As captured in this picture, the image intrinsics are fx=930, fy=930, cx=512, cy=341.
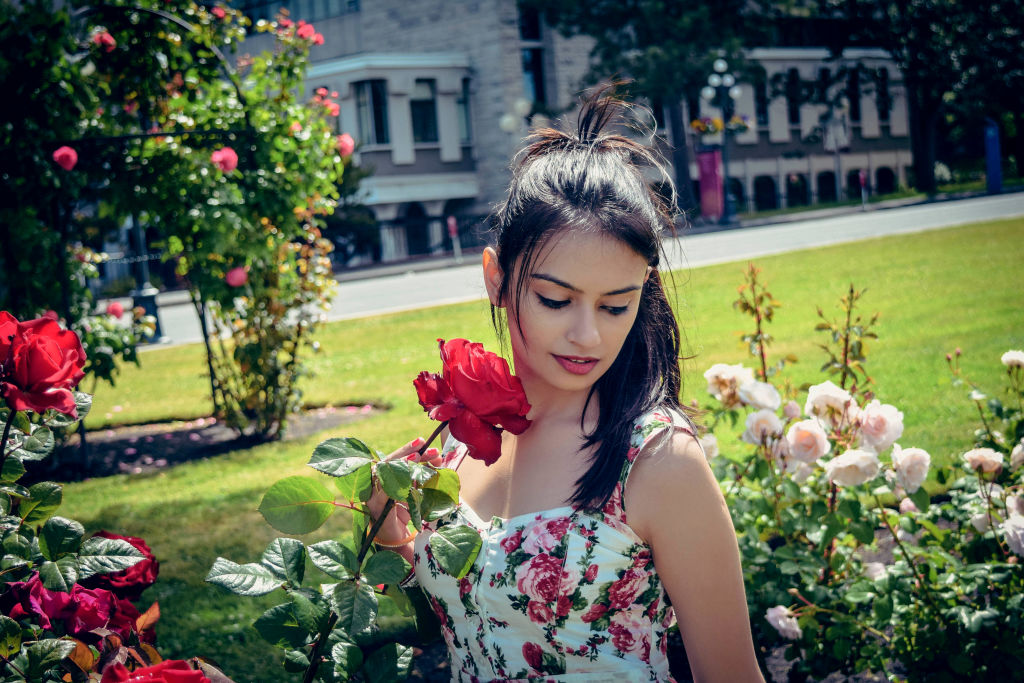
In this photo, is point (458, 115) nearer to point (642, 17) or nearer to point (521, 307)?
point (642, 17)

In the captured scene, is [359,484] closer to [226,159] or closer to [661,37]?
[226,159]

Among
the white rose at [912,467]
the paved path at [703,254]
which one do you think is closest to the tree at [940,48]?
the paved path at [703,254]

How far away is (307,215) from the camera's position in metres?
6.97

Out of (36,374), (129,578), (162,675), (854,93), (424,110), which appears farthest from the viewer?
(854,93)

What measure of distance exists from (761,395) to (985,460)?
592 millimetres

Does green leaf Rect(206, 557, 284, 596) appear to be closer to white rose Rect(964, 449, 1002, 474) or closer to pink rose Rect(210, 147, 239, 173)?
white rose Rect(964, 449, 1002, 474)

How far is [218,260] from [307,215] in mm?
824

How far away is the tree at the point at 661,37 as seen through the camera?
98.0ft

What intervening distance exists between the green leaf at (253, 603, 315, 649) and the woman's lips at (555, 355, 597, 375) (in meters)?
0.61

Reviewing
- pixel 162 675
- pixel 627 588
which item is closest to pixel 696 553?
pixel 627 588

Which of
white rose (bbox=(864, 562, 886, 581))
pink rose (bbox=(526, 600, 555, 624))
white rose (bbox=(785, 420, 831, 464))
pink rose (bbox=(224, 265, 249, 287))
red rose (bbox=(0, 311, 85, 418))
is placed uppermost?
pink rose (bbox=(224, 265, 249, 287))

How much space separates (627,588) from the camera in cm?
159

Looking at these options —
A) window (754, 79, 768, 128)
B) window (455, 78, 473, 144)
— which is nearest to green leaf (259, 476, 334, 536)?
window (455, 78, 473, 144)

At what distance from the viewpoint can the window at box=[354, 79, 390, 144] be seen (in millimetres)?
31125
